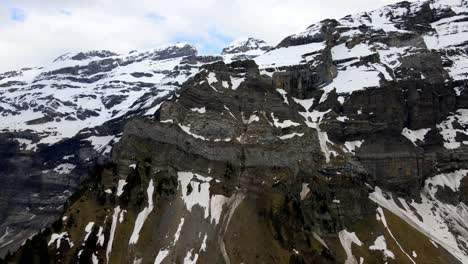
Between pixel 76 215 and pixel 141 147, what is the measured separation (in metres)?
33.6

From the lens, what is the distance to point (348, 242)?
186750 millimetres

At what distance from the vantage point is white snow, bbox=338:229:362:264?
179m

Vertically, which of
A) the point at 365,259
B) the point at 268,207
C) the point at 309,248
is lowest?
the point at 365,259

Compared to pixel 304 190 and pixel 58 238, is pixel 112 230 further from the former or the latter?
pixel 304 190

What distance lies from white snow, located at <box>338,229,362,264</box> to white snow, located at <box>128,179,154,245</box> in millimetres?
58338

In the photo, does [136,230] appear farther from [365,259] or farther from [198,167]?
[365,259]

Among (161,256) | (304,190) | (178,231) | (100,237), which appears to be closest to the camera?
(161,256)

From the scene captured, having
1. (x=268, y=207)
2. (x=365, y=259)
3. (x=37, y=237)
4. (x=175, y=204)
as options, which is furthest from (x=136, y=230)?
(x=365, y=259)

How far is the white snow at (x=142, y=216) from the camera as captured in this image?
163 metres

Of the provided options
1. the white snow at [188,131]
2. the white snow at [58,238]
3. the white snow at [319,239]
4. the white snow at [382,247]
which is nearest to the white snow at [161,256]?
the white snow at [58,238]

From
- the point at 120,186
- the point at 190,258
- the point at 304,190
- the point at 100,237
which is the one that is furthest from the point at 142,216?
the point at 304,190

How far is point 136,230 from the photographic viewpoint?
165625 mm

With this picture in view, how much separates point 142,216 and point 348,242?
6273cm

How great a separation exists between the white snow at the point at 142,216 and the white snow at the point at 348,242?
58338mm
